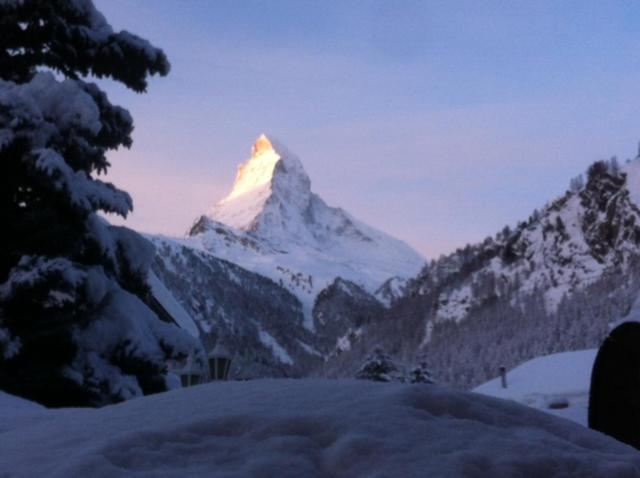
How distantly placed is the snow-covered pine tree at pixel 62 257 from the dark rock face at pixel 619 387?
5568mm

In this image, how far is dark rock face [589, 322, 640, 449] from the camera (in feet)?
34.2

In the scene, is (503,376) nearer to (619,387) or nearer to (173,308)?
(173,308)

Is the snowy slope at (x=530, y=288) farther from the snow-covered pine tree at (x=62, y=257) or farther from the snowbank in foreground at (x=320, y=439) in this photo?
the snowbank in foreground at (x=320, y=439)

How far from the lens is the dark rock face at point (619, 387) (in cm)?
1043

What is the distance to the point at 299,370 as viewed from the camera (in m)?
182

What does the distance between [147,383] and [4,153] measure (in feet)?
9.68

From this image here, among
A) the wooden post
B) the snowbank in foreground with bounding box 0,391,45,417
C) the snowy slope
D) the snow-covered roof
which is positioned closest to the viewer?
the snowbank in foreground with bounding box 0,391,45,417

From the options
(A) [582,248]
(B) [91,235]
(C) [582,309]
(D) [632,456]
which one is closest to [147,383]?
(B) [91,235]

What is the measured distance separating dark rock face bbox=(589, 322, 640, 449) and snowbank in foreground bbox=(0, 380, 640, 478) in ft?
25.0

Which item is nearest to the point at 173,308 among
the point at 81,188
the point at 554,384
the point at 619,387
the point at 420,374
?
the point at 81,188

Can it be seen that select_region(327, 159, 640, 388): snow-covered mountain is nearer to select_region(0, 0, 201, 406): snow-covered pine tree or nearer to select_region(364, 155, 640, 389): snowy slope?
select_region(364, 155, 640, 389): snowy slope

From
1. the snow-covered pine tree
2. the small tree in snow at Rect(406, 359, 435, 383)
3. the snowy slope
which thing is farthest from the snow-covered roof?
the snowy slope

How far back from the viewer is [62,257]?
8219 mm

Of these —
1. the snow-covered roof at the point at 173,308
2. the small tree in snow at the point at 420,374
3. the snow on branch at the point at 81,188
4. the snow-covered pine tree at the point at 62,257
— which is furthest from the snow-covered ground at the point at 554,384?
the snow on branch at the point at 81,188
